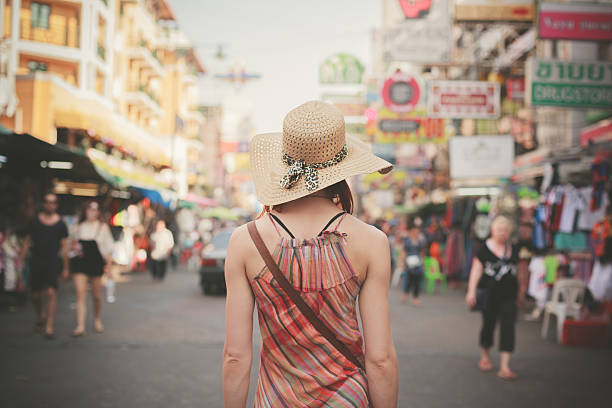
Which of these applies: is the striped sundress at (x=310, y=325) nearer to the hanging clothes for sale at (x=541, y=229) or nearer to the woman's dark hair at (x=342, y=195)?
A: the woman's dark hair at (x=342, y=195)

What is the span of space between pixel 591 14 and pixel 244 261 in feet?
32.7

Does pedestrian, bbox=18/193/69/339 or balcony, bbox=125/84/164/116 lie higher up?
balcony, bbox=125/84/164/116

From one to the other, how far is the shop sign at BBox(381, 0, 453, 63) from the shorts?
910cm

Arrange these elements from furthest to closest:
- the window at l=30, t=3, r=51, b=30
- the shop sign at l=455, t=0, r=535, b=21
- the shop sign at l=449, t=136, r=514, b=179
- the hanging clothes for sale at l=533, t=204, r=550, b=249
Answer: the window at l=30, t=3, r=51, b=30 < the shop sign at l=449, t=136, r=514, b=179 < the shop sign at l=455, t=0, r=535, b=21 < the hanging clothes for sale at l=533, t=204, r=550, b=249

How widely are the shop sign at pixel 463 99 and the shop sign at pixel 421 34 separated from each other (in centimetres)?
73

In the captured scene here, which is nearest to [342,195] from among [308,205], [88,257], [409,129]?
[308,205]

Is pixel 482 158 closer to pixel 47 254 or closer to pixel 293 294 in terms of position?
pixel 47 254

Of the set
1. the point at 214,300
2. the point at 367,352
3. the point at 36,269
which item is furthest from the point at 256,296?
the point at 214,300

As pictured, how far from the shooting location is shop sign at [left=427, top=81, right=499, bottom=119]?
512 inches

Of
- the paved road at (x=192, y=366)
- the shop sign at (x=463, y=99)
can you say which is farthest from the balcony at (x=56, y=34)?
the shop sign at (x=463, y=99)

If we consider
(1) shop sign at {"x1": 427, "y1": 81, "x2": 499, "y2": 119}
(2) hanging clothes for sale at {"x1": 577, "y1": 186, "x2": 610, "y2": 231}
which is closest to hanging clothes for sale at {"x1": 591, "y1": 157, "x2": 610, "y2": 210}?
(2) hanging clothes for sale at {"x1": 577, "y1": 186, "x2": 610, "y2": 231}

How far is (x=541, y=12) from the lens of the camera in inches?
375

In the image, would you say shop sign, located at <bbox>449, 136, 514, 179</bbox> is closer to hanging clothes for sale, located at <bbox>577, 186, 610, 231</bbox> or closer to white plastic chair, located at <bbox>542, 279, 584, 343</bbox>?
hanging clothes for sale, located at <bbox>577, 186, 610, 231</bbox>

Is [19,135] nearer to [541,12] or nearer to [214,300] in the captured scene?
[214,300]
